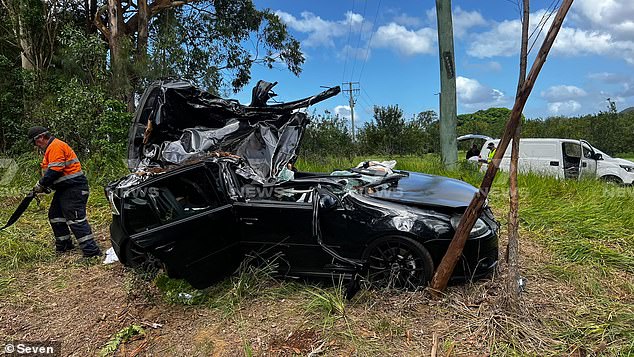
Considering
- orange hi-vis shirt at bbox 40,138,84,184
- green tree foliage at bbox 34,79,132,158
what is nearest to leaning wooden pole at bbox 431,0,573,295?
orange hi-vis shirt at bbox 40,138,84,184

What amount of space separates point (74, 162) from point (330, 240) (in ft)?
11.7

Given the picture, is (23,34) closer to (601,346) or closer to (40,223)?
(40,223)

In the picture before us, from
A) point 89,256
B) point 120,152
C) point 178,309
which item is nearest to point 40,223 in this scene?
point 89,256

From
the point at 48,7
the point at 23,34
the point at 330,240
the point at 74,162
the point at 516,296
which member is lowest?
the point at 516,296

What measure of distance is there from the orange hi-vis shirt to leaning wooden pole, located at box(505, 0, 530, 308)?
16.1 ft

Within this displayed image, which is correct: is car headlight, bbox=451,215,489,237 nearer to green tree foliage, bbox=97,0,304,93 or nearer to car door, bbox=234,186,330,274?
car door, bbox=234,186,330,274

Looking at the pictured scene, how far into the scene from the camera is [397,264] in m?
3.45

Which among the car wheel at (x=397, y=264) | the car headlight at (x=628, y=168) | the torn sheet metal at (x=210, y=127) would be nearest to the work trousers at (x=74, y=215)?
the torn sheet metal at (x=210, y=127)

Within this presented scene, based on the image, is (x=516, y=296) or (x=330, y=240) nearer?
(x=516, y=296)

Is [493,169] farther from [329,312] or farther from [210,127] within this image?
[210,127]

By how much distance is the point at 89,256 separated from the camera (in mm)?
4992

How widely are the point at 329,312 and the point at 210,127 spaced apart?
3.05m

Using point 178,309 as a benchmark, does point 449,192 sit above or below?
above

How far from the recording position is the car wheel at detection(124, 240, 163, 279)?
13.3 feet
